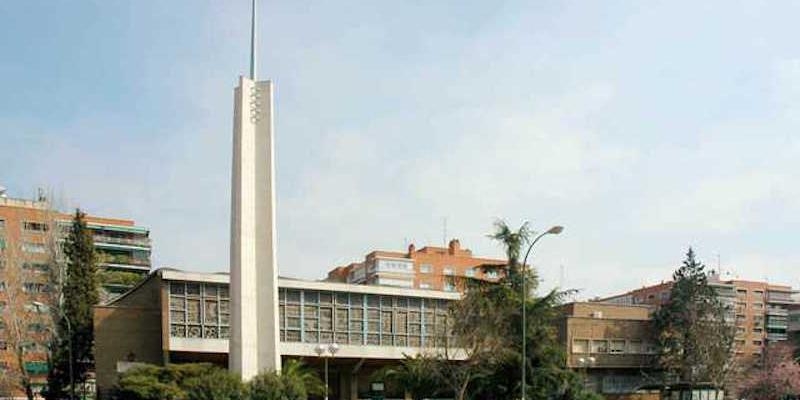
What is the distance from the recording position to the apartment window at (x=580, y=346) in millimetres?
60906

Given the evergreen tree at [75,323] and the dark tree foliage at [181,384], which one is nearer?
the dark tree foliage at [181,384]

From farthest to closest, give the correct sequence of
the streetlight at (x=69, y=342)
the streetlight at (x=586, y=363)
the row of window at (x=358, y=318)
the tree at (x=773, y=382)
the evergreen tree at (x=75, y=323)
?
1. the tree at (x=773, y=382)
2. the streetlight at (x=586, y=363)
3. the evergreen tree at (x=75, y=323)
4. the streetlight at (x=69, y=342)
5. the row of window at (x=358, y=318)

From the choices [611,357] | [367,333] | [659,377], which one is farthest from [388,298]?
[659,377]

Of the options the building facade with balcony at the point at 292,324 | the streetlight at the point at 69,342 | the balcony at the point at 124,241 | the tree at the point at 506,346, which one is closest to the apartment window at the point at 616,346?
the building facade with balcony at the point at 292,324

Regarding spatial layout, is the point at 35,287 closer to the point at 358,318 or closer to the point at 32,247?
the point at 32,247

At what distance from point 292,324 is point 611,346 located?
77.0 feet

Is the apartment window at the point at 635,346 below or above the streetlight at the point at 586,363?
above

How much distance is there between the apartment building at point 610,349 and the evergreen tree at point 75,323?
97.1ft

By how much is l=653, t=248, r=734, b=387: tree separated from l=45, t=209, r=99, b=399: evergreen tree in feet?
124

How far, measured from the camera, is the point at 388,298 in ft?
182

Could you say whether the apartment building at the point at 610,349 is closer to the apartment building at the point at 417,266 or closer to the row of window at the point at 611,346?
the row of window at the point at 611,346

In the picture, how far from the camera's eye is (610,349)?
206 feet

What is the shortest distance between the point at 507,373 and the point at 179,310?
57.2 feet

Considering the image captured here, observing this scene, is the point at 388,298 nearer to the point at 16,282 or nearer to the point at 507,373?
the point at 507,373
